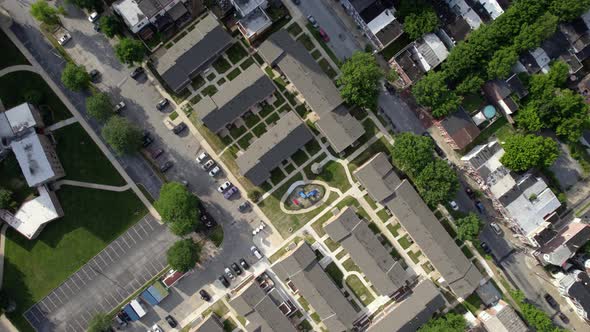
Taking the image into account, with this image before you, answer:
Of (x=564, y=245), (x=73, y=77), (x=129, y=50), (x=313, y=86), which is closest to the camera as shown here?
(x=129, y=50)

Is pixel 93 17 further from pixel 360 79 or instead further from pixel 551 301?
pixel 551 301

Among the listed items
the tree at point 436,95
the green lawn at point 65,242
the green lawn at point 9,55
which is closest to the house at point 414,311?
the tree at point 436,95

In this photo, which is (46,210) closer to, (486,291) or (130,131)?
(130,131)

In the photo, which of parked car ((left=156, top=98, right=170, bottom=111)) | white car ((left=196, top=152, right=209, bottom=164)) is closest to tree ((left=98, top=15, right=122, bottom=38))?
parked car ((left=156, top=98, right=170, bottom=111))

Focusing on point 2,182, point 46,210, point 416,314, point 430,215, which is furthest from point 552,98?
point 2,182

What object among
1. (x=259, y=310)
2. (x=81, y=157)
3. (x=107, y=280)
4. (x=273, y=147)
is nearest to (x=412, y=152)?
(x=273, y=147)

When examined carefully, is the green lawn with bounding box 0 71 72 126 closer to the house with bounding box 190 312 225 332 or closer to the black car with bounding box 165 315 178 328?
the black car with bounding box 165 315 178 328
